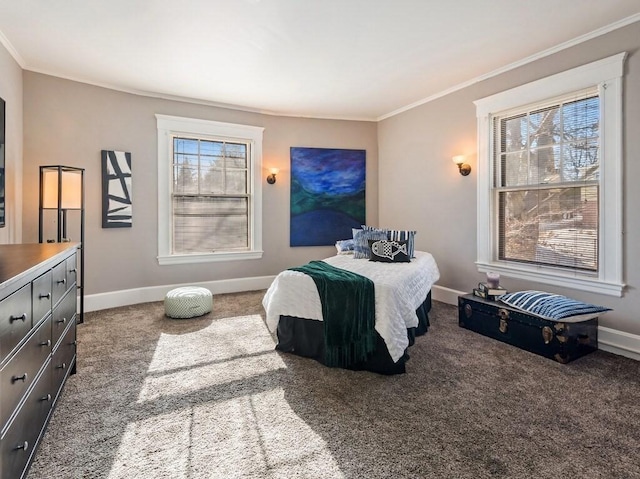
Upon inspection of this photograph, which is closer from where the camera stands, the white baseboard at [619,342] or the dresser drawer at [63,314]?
the dresser drawer at [63,314]

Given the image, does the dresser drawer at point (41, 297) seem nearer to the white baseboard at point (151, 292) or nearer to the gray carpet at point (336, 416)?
the gray carpet at point (336, 416)

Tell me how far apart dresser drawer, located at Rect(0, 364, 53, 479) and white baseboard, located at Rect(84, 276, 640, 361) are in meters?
2.63

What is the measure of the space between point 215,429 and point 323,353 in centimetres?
101

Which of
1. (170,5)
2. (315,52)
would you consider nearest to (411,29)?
(315,52)

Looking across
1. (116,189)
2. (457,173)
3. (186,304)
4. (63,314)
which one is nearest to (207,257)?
(186,304)

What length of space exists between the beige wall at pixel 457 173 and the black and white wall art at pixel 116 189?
143 inches

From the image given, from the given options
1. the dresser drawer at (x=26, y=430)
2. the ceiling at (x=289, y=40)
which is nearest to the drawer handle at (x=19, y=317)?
the dresser drawer at (x=26, y=430)

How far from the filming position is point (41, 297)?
1617mm

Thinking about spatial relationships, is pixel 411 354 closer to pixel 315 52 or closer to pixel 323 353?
pixel 323 353

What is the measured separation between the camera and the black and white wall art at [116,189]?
4086 mm

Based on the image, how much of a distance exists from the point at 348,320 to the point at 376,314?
0.21m

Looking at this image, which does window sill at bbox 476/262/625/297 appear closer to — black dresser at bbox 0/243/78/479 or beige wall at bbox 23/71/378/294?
beige wall at bbox 23/71/378/294

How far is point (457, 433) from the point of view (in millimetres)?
1812

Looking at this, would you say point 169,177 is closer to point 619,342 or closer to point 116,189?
point 116,189
